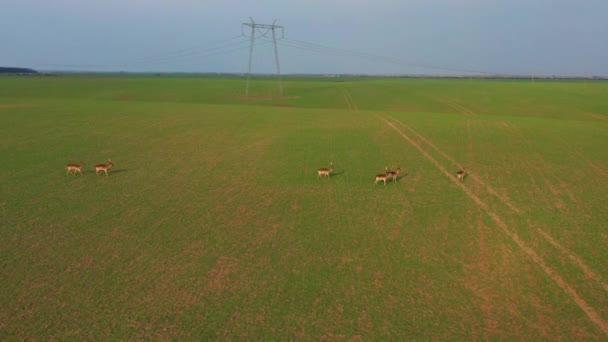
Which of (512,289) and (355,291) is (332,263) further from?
(512,289)

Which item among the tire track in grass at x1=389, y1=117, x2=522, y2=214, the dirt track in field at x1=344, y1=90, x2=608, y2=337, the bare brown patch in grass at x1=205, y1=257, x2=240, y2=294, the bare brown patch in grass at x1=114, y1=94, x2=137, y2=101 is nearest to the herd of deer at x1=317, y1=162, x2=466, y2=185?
the dirt track in field at x1=344, y1=90, x2=608, y2=337

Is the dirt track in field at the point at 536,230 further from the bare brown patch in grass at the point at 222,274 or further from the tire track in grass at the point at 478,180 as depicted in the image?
the bare brown patch in grass at the point at 222,274

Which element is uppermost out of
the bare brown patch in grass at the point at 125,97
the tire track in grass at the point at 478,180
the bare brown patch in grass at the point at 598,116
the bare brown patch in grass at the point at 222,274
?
the bare brown patch in grass at the point at 125,97

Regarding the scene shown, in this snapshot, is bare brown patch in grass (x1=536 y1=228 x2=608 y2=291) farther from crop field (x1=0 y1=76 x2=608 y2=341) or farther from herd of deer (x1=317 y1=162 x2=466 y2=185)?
herd of deer (x1=317 y1=162 x2=466 y2=185)

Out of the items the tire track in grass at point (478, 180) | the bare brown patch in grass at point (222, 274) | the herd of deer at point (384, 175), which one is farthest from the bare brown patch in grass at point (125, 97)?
the bare brown patch in grass at point (222, 274)

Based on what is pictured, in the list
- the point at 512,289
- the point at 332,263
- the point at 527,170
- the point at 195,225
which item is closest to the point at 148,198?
the point at 195,225

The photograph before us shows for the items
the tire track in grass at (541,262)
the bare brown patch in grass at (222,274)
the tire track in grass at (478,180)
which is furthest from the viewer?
the tire track in grass at (478,180)

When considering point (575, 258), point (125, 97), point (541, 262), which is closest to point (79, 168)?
point (541, 262)

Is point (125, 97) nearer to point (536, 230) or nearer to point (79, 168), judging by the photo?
point (79, 168)
